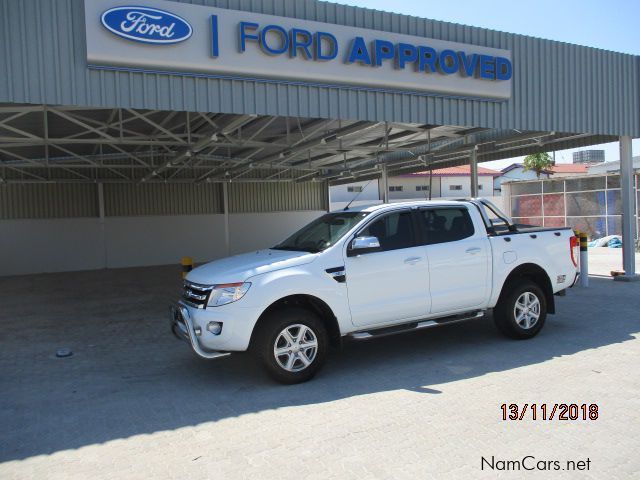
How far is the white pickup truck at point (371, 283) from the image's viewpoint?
557cm

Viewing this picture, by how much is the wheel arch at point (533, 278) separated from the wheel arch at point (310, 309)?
2439 millimetres

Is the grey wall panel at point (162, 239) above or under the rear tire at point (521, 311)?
above

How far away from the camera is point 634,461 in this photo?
378cm

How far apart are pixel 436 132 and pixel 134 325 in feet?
27.2

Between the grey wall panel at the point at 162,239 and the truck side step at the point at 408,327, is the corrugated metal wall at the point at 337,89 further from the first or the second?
the grey wall panel at the point at 162,239

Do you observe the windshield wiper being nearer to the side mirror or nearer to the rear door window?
the side mirror

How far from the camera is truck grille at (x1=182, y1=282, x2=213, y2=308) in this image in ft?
18.6

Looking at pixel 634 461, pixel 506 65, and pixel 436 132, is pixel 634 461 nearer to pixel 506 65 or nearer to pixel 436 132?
pixel 506 65

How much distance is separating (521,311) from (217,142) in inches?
300

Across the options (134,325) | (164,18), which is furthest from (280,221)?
(164,18)

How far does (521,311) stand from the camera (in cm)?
714

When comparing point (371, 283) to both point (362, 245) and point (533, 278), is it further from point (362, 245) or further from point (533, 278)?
point (533, 278)

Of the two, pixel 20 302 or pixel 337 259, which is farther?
pixel 20 302
